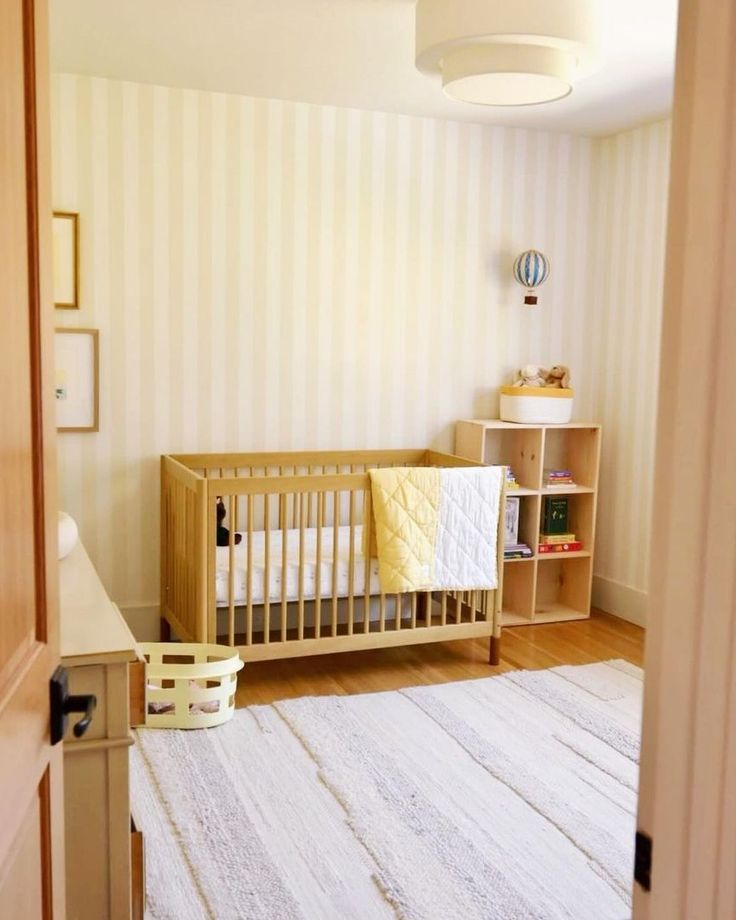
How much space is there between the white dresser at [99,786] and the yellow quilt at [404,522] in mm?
→ 2049

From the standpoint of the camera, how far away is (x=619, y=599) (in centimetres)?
463

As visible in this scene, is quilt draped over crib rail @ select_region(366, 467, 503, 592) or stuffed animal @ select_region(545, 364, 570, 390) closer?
quilt draped over crib rail @ select_region(366, 467, 503, 592)

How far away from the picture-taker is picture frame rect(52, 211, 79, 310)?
3732 millimetres

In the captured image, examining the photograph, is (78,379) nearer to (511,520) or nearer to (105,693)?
(511,520)

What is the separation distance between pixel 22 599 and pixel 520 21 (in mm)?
2378

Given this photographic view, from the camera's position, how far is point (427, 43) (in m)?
2.83

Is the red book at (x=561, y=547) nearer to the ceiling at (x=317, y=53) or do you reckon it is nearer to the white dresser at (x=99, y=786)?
the ceiling at (x=317, y=53)

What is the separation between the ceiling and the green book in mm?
1804

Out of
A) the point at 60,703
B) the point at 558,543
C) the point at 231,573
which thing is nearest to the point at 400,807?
the point at 231,573

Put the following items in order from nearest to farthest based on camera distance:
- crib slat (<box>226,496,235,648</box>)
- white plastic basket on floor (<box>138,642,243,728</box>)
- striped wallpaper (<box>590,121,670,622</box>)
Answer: white plastic basket on floor (<box>138,642,243,728</box>) → crib slat (<box>226,496,235,648</box>) → striped wallpaper (<box>590,121,670,622</box>)

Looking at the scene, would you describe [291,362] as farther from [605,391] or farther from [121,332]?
[605,391]

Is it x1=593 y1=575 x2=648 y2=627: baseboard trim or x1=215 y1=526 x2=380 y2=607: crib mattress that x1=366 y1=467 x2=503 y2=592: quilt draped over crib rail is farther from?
x1=593 y1=575 x2=648 y2=627: baseboard trim

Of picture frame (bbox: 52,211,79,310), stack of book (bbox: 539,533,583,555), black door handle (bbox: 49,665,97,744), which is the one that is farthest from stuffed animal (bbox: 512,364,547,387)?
black door handle (bbox: 49,665,97,744)

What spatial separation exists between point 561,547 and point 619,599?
1.40 ft
